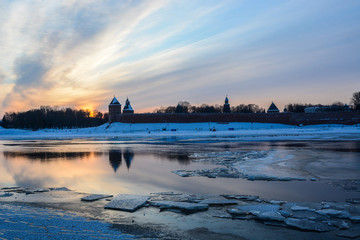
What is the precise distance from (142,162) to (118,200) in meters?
6.71

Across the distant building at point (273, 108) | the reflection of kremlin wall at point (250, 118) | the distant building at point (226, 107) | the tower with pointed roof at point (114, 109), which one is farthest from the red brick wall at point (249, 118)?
the distant building at point (226, 107)

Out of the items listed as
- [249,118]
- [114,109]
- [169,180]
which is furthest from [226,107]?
[169,180]

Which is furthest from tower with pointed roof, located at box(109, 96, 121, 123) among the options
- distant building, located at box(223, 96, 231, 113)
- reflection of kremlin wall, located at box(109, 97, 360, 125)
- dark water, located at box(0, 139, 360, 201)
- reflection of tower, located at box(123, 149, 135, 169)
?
dark water, located at box(0, 139, 360, 201)

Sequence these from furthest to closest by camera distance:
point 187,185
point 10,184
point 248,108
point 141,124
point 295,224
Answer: point 248,108 → point 141,124 → point 10,184 → point 187,185 → point 295,224

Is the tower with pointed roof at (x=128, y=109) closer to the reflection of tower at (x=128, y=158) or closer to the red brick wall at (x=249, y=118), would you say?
the red brick wall at (x=249, y=118)

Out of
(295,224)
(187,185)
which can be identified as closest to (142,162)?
(187,185)

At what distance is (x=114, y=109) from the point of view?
236 feet

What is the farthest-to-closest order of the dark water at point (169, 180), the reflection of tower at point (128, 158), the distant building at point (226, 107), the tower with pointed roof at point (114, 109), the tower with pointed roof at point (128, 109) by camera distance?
1. the distant building at point (226, 107)
2. the tower with pointed roof at point (128, 109)
3. the tower with pointed roof at point (114, 109)
4. the reflection of tower at point (128, 158)
5. the dark water at point (169, 180)

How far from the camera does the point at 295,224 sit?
5285 millimetres

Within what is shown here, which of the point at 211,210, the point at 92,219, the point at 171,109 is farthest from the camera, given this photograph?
the point at 171,109

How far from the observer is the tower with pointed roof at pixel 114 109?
70812 millimetres

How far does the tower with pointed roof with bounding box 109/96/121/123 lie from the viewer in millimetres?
70812

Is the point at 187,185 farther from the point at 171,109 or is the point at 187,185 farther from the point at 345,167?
the point at 171,109

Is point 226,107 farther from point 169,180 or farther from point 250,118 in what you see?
point 169,180
